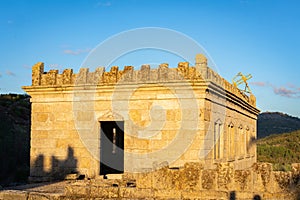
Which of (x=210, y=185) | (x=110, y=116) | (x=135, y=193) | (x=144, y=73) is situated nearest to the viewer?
(x=210, y=185)

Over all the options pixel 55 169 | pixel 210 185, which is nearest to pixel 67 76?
pixel 55 169

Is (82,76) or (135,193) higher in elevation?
(82,76)

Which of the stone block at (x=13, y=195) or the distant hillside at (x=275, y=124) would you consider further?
the distant hillside at (x=275, y=124)

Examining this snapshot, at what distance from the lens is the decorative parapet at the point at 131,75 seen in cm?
1109

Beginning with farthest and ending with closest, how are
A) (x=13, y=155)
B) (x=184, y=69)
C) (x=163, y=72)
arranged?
1. (x=13, y=155)
2. (x=163, y=72)
3. (x=184, y=69)

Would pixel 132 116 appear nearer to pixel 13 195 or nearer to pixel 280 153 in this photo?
pixel 13 195

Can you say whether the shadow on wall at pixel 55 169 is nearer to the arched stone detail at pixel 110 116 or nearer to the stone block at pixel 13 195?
the arched stone detail at pixel 110 116

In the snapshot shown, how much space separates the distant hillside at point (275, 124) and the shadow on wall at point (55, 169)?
44.0 metres

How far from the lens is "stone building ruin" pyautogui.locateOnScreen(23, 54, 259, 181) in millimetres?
11070

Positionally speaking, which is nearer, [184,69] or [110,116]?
[184,69]

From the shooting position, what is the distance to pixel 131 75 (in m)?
11.6

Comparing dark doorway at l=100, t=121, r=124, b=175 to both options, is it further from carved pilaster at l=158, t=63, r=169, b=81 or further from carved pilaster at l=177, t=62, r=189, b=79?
carved pilaster at l=177, t=62, r=189, b=79

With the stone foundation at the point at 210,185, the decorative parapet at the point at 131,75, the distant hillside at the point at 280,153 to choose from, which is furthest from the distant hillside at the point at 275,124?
the stone foundation at the point at 210,185

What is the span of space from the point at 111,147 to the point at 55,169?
2563 mm
